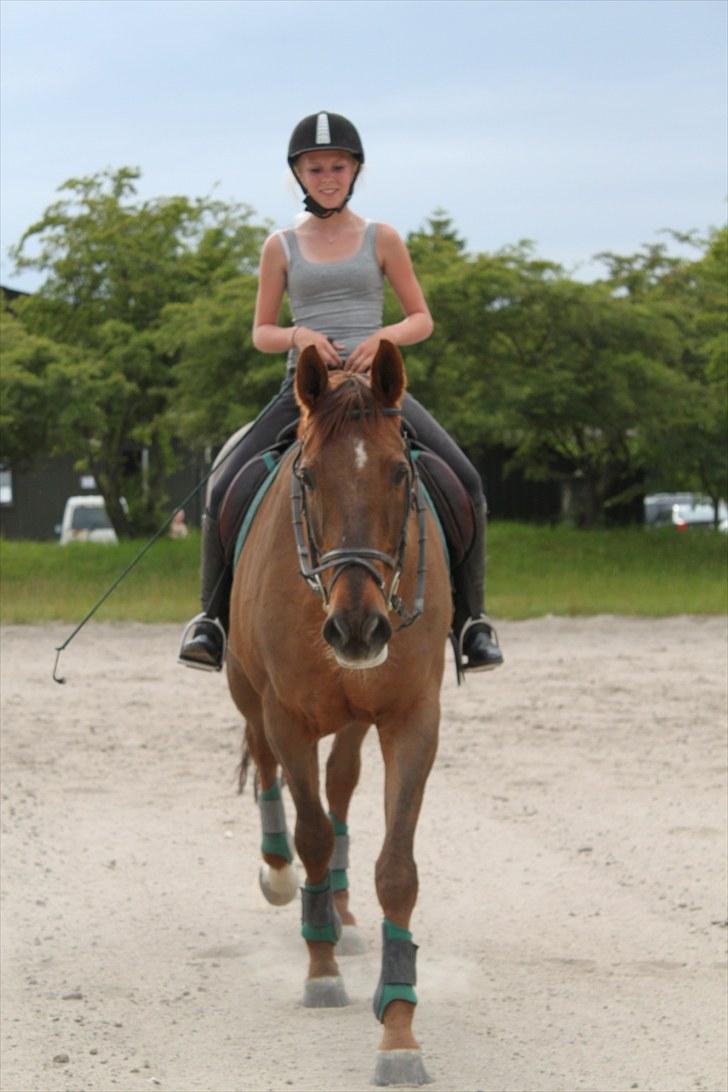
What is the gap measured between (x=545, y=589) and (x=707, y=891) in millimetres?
15054

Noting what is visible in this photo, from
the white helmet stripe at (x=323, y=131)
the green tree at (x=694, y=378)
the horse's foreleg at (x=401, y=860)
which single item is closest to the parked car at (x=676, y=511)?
the green tree at (x=694, y=378)

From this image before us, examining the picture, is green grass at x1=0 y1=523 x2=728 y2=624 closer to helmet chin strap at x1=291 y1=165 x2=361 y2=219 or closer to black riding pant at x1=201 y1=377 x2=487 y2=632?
black riding pant at x1=201 y1=377 x2=487 y2=632

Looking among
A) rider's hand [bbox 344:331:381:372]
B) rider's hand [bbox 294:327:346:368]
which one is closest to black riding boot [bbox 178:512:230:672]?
rider's hand [bbox 294:327:346:368]

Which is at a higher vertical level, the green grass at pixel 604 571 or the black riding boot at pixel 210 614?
the black riding boot at pixel 210 614

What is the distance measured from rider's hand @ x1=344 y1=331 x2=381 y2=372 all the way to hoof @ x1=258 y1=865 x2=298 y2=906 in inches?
103

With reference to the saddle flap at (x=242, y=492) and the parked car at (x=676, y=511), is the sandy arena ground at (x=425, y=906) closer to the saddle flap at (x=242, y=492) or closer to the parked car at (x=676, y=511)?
the saddle flap at (x=242, y=492)

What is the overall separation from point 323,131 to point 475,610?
1987 mm

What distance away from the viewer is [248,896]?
8633mm

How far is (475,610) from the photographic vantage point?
7375 mm

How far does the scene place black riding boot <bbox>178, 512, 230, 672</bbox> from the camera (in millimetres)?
7586

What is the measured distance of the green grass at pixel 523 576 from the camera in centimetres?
2144

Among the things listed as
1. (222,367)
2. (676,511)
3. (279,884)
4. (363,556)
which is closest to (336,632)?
(363,556)

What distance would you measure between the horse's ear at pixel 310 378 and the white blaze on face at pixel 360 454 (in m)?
0.26

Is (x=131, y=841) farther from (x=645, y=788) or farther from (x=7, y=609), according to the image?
(x=7, y=609)
